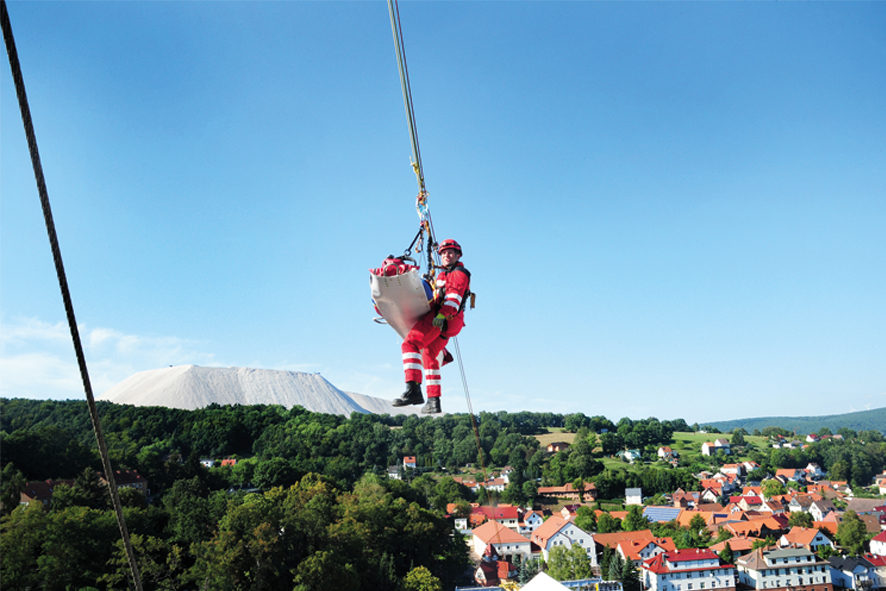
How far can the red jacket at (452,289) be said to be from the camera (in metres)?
6.09

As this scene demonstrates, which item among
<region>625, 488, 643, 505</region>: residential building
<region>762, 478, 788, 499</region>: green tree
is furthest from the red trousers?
<region>762, 478, 788, 499</region>: green tree

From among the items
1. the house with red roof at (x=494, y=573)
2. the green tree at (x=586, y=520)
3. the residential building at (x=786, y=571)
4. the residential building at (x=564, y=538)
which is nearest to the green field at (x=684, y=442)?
the green tree at (x=586, y=520)

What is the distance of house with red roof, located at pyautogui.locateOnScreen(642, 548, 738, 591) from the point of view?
49.2 metres

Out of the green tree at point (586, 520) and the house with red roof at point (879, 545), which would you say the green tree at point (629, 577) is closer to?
the green tree at point (586, 520)

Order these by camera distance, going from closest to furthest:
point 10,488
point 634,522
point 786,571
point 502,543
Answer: point 10,488 → point 786,571 → point 502,543 → point 634,522

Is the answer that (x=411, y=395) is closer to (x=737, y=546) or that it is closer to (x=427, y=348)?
(x=427, y=348)

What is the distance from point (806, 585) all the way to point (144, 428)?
3830 inches

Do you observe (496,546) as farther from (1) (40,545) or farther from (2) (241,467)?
(1) (40,545)

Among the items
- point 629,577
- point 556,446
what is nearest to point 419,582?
point 629,577

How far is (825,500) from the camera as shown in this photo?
81.6 meters

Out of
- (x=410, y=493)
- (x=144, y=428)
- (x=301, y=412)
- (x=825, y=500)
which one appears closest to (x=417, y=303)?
(x=410, y=493)

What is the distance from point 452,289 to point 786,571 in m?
58.0

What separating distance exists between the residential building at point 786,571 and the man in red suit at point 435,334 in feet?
184

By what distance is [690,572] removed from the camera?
1949 inches
